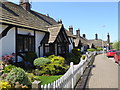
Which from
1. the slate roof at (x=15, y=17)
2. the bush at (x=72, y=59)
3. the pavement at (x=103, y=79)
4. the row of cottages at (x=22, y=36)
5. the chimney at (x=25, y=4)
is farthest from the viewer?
the chimney at (x=25, y=4)

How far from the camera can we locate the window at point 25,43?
9.97 metres

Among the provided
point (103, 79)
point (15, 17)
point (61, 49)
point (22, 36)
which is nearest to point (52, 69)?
point (103, 79)

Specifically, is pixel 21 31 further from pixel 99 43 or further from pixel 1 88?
pixel 99 43

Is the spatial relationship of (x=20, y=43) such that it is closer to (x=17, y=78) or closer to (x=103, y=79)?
(x=17, y=78)

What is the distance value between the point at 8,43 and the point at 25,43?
6.44 ft

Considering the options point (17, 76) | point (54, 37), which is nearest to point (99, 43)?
point (54, 37)

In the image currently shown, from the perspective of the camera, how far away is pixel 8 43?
8867 millimetres

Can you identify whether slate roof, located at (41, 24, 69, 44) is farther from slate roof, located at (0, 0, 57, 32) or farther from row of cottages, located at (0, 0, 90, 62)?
slate roof, located at (0, 0, 57, 32)

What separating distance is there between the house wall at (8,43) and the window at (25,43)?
2.22 feet

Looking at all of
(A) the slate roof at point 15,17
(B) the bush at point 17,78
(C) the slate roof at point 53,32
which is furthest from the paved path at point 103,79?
(A) the slate roof at point 15,17

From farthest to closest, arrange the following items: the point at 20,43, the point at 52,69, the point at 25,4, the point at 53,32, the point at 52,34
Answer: the point at 25,4
the point at 53,32
the point at 52,34
the point at 20,43
the point at 52,69

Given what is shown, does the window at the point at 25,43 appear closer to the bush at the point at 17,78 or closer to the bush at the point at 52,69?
the bush at the point at 52,69

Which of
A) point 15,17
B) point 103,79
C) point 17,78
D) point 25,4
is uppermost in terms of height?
point 25,4

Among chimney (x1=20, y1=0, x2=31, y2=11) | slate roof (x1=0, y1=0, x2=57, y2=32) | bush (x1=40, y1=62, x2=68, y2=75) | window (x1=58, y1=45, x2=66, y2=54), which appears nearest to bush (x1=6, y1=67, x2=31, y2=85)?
bush (x1=40, y1=62, x2=68, y2=75)
